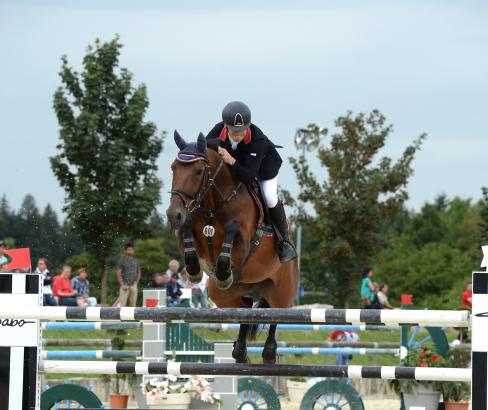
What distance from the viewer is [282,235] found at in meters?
6.31

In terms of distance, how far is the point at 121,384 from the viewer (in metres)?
11.1

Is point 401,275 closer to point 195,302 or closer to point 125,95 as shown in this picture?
point 125,95

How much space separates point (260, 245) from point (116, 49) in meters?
13.3

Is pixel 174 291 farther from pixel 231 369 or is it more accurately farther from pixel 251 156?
pixel 231 369

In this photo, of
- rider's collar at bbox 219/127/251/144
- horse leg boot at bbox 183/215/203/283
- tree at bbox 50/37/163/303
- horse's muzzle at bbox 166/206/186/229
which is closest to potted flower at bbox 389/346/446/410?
rider's collar at bbox 219/127/251/144

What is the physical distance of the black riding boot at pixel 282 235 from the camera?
6262 millimetres

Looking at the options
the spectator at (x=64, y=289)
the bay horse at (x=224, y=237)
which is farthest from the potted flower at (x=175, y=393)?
the spectator at (x=64, y=289)

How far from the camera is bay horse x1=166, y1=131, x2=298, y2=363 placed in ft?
17.4

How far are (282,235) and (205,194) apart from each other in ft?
3.18

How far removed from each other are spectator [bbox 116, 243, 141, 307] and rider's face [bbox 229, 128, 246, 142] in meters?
5.16

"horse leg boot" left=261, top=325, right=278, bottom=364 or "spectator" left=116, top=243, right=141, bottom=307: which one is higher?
"spectator" left=116, top=243, right=141, bottom=307

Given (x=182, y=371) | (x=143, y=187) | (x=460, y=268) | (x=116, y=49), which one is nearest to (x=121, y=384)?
(x=182, y=371)

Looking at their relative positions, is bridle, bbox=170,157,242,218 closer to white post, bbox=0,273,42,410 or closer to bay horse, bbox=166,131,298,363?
bay horse, bbox=166,131,298,363

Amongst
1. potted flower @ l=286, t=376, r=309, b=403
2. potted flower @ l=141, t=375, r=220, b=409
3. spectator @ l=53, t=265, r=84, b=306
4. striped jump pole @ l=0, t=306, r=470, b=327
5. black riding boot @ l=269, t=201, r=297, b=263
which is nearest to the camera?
striped jump pole @ l=0, t=306, r=470, b=327
